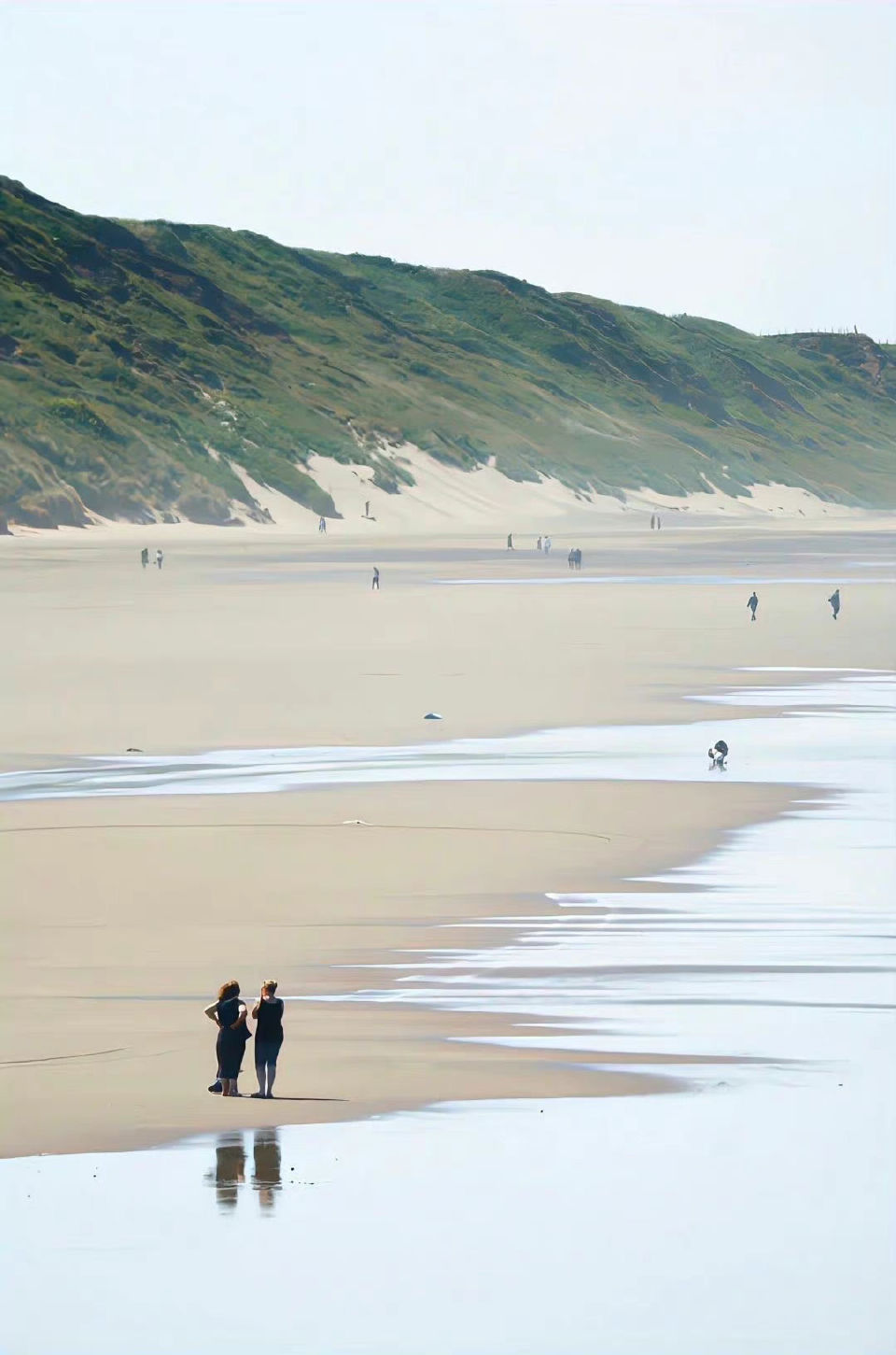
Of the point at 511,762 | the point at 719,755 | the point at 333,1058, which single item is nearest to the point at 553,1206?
the point at 333,1058

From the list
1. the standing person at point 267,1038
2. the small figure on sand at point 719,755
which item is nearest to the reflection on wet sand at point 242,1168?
the standing person at point 267,1038

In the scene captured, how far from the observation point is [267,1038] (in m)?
11.2

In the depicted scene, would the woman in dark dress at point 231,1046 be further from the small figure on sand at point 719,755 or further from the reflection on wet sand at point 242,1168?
the small figure on sand at point 719,755

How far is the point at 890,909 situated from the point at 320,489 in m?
121

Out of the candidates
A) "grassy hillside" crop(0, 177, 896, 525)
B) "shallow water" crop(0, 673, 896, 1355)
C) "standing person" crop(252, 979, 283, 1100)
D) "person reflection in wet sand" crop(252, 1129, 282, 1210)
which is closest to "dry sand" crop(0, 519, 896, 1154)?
"standing person" crop(252, 979, 283, 1100)

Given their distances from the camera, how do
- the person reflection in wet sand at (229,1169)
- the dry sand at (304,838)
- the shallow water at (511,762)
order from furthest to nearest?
the shallow water at (511,762)
the dry sand at (304,838)
the person reflection in wet sand at (229,1169)

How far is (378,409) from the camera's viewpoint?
172500 mm

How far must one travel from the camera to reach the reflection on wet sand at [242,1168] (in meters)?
9.71

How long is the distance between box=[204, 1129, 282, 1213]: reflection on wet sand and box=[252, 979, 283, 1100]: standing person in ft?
1.90

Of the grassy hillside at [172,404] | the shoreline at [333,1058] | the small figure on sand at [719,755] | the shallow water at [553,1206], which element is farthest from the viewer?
the grassy hillside at [172,404]

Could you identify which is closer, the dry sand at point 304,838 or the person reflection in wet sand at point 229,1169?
the person reflection in wet sand at point 229,1169

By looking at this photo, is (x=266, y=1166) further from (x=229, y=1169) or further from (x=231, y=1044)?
(x=231, y=1044)

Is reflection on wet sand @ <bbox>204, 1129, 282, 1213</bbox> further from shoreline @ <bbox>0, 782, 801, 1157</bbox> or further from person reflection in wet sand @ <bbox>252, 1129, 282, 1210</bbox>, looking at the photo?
shoreline @ <bbox>0, 782, 801, 1157</bbox>

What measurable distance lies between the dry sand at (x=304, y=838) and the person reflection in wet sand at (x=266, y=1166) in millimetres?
307
